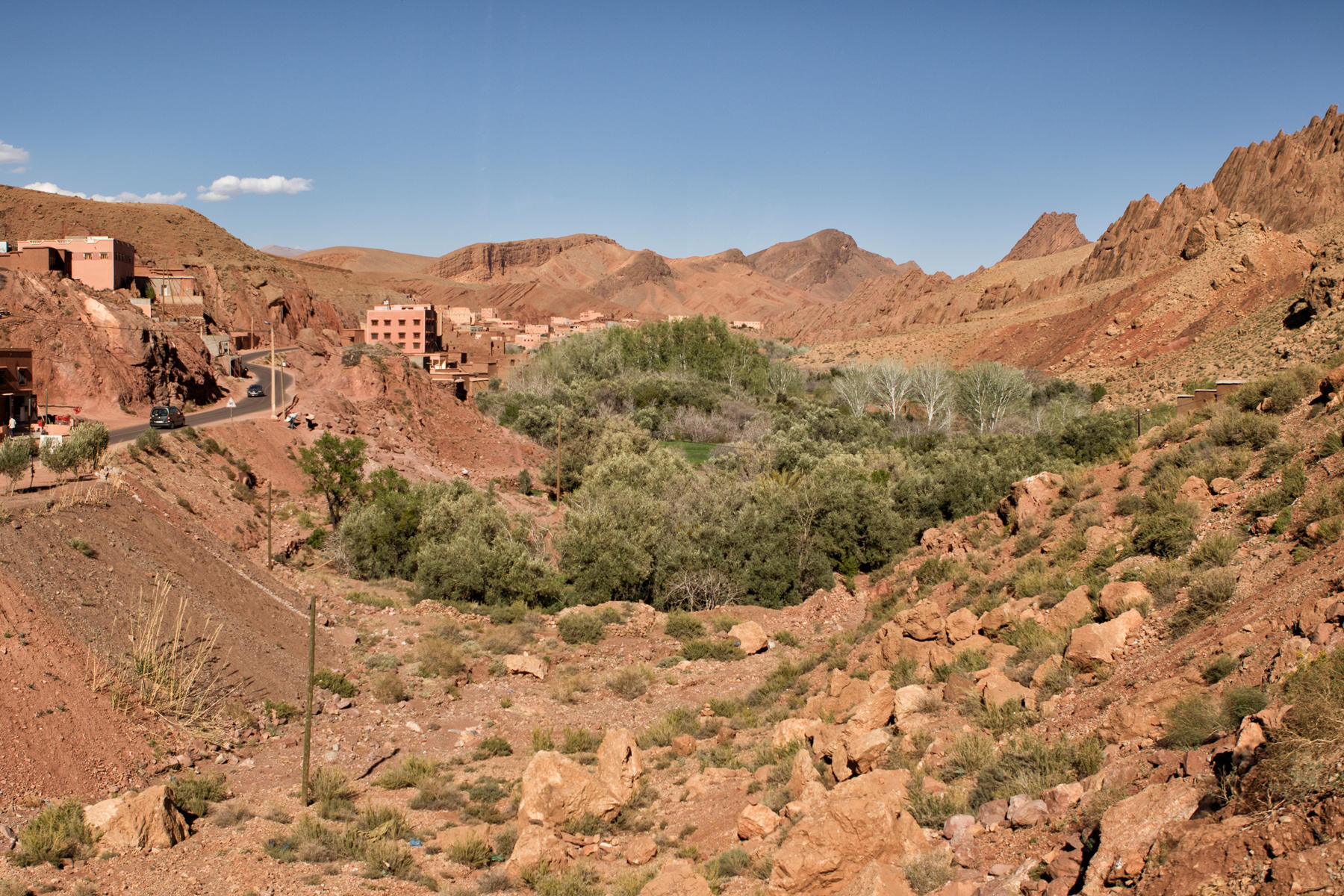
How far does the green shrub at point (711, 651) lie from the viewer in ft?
60.4

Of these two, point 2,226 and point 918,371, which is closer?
point 918,371

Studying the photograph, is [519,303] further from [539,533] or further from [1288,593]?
[1288,593]

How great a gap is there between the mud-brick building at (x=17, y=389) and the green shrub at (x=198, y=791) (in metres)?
19.9

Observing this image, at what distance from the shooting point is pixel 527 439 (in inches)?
1698

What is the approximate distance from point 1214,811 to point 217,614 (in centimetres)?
1513

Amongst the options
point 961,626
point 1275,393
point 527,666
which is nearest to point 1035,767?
point 961,626

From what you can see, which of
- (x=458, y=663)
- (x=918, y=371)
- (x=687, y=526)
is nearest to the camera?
(x=458, y=663)

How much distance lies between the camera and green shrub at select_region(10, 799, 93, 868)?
A: 866cm

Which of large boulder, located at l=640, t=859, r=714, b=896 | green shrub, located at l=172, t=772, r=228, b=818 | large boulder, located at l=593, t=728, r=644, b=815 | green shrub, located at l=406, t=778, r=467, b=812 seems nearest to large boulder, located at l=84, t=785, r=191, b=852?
green shrub, located at l=172, t=772, r=228, b=818

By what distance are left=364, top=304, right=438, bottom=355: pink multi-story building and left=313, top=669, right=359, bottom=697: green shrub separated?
2483 inches

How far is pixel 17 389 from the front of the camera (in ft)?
89.6

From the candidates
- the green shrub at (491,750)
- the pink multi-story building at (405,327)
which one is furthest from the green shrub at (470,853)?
the pink multi-story building at (405,327)

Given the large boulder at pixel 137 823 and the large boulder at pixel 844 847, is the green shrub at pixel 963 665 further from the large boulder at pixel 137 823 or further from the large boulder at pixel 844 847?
the large boulder at pixel 137 823

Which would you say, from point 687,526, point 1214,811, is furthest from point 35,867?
point 687,526
